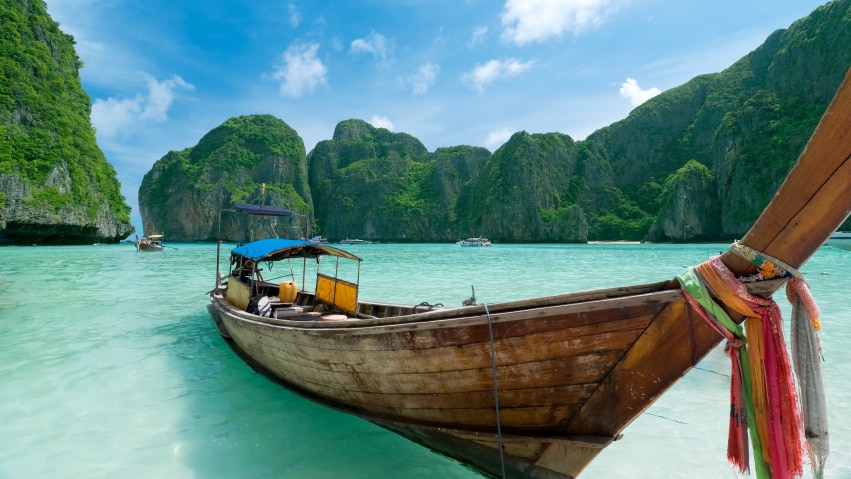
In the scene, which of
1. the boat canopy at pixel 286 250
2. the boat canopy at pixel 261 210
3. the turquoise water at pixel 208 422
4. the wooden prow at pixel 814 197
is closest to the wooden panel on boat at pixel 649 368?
the wooden prow at pixel 814 197

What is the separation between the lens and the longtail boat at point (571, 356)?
85.1 inches

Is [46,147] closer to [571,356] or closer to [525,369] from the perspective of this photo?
[525,369]

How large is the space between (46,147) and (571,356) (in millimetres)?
69592

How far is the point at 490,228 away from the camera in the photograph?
120 meters

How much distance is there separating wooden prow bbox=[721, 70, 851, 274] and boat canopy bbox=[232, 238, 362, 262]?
6.53m

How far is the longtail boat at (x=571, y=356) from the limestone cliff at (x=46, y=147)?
59.4 metres

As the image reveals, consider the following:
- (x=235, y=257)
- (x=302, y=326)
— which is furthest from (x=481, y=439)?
(x=235, y=257)

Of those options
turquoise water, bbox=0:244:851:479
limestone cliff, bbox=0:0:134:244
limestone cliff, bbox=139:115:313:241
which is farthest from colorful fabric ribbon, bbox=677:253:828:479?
limestone cliff, bbox=139:115:313:241

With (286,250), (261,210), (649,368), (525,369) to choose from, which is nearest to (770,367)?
(649,368)

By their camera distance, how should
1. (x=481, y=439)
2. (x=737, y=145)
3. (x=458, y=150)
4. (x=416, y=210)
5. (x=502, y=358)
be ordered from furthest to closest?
(x=458, y=150) < (x=416, y=210) < (x=737, y=145) < (x=481, y=439) < (x=502, y=358)

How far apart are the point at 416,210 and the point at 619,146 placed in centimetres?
7064

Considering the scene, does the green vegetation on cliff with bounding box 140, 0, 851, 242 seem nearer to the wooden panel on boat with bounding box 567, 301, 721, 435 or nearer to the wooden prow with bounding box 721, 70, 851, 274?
the wooden panel on boat with bounding box 567, 301, 721, 435

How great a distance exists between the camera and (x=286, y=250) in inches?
349

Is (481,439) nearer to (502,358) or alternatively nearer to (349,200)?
(502,358)
